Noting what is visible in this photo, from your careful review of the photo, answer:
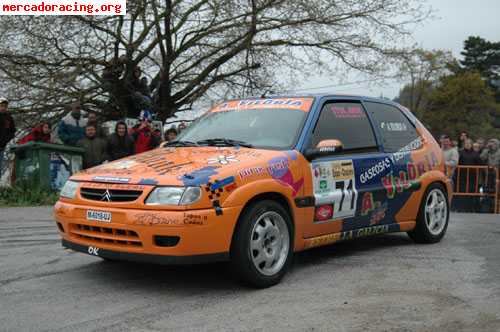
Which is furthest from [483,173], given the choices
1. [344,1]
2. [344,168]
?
[344,168]

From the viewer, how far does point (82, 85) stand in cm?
1559

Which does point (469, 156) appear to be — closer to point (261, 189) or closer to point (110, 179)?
point (261, 189)

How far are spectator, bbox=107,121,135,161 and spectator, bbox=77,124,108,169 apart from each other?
0.24 metres

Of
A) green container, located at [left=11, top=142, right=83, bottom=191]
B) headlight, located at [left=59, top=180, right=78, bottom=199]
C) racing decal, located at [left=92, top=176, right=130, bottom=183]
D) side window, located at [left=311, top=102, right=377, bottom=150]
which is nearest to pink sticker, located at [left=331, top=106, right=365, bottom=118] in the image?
side window, located at [left=311, top=102, right=377, bottom=150]

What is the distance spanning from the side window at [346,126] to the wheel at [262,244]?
36.2 inches

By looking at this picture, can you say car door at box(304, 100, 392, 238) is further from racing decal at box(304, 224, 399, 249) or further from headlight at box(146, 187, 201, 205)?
headlight at box(146, 187, 201, 205)

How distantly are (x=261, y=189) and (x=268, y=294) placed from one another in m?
0.81

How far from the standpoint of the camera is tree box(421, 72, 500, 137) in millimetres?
60625

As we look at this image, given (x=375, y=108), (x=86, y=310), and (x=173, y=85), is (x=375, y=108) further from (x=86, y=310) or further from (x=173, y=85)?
(x=173, y=85)

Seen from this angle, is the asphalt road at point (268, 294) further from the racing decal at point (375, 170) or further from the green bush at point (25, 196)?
the green bush at point (25, 196)

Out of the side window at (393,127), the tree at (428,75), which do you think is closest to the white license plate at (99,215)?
the side window at (393,127)

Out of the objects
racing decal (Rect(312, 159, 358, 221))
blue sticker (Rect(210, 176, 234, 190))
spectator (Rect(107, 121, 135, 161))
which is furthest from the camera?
spectator (Rect(107, 121, 135, 161))

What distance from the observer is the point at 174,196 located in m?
4.65

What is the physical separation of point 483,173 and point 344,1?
5.91m
